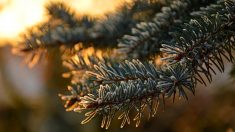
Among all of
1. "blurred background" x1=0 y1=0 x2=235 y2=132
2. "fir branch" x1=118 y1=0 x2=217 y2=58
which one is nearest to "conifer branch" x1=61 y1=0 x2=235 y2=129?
"fir branch" x1=118 y1=0 x2=217 y2=58

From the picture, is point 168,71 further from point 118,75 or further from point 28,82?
point 28,82

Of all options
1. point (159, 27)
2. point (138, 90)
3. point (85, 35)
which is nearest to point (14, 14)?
point (85, 35)

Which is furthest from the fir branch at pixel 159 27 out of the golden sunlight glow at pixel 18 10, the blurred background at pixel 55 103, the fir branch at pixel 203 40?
the golden sunlight glow at pixel 18 10

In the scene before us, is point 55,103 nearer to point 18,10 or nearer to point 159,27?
point 18,10

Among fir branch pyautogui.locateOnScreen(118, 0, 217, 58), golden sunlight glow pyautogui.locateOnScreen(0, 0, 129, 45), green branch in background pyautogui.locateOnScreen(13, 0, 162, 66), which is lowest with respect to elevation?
fir branch pyautogui.locateOnScreen(118, 0, 217, 58)

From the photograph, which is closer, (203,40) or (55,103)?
(203,40)

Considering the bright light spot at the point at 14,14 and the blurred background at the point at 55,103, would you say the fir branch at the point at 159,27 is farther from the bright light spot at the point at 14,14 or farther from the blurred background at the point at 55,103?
the bright light spot at the point at 14,14

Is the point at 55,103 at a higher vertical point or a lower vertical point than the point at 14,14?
lower

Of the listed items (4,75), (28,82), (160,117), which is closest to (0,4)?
(4,75)

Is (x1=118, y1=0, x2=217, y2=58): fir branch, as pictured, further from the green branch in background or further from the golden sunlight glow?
the golden sunlight glow

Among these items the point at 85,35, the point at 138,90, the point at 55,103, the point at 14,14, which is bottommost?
the point at 138,90

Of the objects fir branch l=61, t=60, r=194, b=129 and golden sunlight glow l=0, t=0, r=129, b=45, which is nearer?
fir branch l=61, t=60, r=194, b=129
